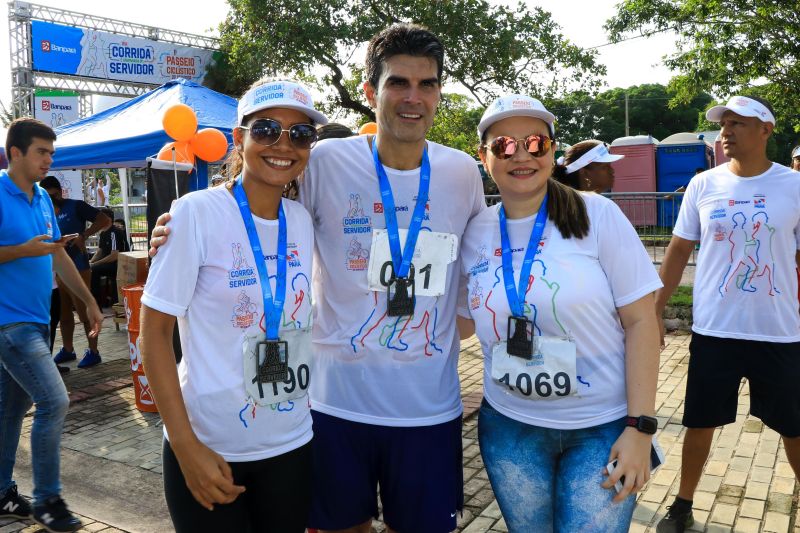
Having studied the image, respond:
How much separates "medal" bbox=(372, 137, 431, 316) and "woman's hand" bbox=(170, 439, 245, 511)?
0.79 metres

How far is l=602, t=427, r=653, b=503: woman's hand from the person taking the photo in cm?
202

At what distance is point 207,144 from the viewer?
6359 millimetres

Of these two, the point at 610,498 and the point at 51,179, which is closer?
the point at 610,498

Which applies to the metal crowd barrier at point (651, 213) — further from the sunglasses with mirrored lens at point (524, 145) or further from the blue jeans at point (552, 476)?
the blue jeans at point (552, 476)

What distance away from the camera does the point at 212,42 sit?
2022 centimetres

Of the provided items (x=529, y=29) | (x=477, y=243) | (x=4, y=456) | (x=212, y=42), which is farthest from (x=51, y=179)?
(x=212, y=42)

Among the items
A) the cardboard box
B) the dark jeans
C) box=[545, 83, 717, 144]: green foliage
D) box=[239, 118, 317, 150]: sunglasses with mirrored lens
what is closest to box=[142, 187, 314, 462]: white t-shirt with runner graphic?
box=[239, 118, 317, 150]: sunglasses with mirrored lens

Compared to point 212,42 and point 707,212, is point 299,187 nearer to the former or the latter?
point 707,212

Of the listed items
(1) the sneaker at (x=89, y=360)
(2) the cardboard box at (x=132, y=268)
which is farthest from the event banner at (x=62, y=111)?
(2) the cardboard box at (x=132, y=268)

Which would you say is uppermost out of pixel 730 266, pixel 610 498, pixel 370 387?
pixel 730 266

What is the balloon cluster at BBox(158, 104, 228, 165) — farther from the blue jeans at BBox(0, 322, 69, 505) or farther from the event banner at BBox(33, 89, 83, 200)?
the event banner at BBox(33, 89, 83, 200)

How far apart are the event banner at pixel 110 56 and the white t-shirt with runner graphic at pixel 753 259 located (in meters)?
17.7

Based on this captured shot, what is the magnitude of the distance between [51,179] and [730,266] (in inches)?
291

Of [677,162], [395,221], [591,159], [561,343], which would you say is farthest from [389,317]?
[677,162]
